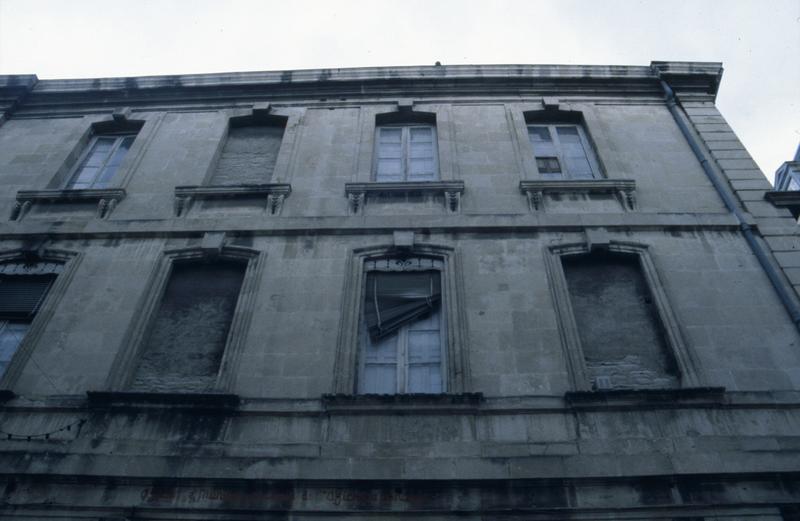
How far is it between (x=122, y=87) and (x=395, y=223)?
747cm

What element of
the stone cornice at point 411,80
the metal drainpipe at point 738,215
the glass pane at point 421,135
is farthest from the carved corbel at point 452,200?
the metal drainpipe at point 738,215

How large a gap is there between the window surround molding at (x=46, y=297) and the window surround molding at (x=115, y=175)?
3.25ft

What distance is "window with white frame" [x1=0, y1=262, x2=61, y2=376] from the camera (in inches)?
329

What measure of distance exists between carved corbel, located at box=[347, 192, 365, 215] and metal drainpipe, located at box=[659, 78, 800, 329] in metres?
6.06

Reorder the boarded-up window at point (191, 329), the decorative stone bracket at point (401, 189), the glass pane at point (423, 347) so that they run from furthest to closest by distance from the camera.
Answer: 1. the decorative stone bracket at point (401, 189)
2. the glass pane at point (423, 347)
3. the boarded-up window at point (191, 329)

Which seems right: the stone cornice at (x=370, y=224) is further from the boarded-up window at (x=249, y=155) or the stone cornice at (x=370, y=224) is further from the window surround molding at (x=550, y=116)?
the window surround molding at (x=550, y=116)

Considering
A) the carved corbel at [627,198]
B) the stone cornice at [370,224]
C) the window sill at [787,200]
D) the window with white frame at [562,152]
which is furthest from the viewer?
the window with white frame at [562,152]

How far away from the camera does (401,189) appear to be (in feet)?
32.6

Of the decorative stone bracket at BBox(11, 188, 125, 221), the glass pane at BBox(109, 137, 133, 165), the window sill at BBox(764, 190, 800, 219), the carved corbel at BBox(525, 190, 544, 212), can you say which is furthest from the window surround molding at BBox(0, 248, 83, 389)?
the window sill at BBox(764, 190, 800, 219)

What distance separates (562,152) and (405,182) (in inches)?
131

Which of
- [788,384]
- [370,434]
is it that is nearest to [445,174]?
[370,434]

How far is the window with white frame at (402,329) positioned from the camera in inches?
305

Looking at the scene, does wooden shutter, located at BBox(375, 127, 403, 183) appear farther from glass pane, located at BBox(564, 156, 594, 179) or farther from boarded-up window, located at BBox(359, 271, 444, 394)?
glass pane, located at BBox(564, 156, 594, 179)

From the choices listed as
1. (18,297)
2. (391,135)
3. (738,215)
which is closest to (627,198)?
(738,215)
